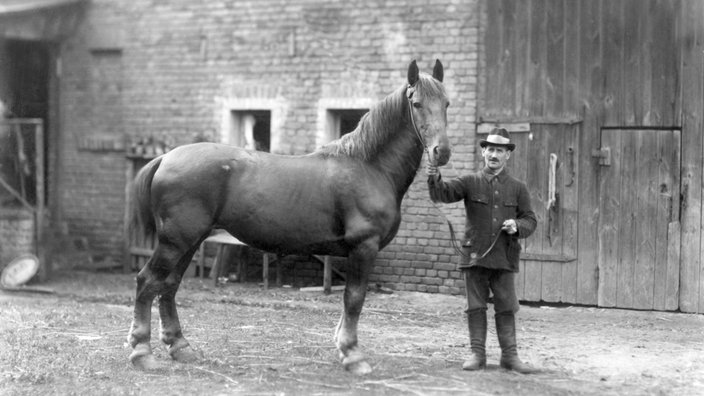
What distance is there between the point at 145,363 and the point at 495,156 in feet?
10.2

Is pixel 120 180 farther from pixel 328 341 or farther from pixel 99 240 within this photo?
pixel 328 341

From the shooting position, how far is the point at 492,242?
642 centimetres

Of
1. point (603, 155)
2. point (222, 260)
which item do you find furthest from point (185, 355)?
point (603, 155)

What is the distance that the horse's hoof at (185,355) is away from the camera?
6.69m

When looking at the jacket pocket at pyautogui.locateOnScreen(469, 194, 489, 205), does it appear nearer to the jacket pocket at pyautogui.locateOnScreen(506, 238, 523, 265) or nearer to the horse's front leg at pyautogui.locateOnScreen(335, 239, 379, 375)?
the jacket pocket at pyautogui.locateOnScreen(506, 238, 523, 265)

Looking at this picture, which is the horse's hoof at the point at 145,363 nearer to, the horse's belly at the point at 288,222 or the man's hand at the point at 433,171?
the horse's belly at the point at 288,222

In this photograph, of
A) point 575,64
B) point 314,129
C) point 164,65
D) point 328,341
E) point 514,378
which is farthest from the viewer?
point 164,65

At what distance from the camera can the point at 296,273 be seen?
1203 centimetres

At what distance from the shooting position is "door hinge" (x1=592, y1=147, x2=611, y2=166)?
1012cm

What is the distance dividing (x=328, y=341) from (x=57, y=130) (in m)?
8.24

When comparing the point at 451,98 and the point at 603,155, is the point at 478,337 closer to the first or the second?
the point at 603,155

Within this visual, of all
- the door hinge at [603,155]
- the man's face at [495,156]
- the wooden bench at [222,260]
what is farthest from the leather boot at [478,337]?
the wooden bench at [222,260]

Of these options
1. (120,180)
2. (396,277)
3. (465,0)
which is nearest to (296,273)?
(396,277)

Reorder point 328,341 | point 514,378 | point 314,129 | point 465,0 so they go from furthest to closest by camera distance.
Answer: point 314,129 → point 465,0 → point 328,341 → point 514,378
